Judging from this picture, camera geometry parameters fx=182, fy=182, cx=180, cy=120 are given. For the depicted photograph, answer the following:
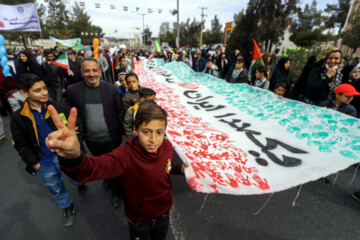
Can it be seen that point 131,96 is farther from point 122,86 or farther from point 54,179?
point 54,179

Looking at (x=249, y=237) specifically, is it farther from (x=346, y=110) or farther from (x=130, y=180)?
(x=346, y=110)

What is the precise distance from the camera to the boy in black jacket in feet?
6.05

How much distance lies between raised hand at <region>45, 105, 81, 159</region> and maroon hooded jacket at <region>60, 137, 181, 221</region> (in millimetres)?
225

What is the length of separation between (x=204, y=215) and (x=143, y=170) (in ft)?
5.15

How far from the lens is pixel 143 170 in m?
1.30

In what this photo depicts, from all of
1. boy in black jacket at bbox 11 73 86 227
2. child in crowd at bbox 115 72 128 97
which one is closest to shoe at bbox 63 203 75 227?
boy in black jacket at bbox 11 73 86 227

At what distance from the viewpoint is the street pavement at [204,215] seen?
2172 millimetres

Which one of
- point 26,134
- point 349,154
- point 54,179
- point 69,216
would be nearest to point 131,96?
point 26,134

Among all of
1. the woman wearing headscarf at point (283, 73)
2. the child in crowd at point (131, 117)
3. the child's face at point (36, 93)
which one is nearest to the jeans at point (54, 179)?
the child's face at point (36, 93)

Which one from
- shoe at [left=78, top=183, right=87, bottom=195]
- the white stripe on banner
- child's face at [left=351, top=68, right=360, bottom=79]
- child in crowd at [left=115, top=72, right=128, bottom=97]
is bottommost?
shoe at [left=78, top=183, right=87, bottom=195]

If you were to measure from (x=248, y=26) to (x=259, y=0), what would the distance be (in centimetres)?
401

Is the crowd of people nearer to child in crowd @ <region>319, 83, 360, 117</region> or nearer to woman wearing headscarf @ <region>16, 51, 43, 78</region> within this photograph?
child in crowd @ <region>319, 83, 360, 117</region>

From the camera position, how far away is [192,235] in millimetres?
2154

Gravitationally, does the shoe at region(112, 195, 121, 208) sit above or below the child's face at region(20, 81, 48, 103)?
below
